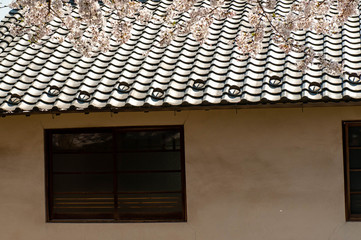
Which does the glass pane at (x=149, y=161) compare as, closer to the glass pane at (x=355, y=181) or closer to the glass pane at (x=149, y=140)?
the glass pane at (x=149, y=140)

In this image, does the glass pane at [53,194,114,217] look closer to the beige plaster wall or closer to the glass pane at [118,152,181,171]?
the beige plaster wall

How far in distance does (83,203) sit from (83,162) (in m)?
0.59

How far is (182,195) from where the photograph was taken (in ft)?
25.3

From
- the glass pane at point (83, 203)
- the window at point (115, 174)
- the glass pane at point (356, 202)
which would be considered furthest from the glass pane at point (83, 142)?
the glass pane at point (356, 202)

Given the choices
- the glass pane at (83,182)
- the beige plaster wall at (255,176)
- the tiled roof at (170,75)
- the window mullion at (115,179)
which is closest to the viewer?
the tiled roof at (170,75)

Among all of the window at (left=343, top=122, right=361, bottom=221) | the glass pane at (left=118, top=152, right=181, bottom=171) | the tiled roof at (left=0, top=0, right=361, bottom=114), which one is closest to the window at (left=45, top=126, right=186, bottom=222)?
the glass pane at (left=118, top=152, right=181, bottom=171)

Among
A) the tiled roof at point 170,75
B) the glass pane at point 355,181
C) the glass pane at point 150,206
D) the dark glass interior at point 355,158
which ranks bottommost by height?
the glass pane at point 150,206

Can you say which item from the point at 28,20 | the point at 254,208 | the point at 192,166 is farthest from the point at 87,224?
the point at 28,20

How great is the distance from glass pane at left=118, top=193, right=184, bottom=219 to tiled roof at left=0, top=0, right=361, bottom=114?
4.89ft

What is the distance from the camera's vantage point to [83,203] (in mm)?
8023

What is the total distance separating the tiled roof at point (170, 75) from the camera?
691 cm

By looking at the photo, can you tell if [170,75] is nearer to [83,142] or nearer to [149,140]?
[149,140]

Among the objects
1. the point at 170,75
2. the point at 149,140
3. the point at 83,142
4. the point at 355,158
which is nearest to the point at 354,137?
the point at 355,158

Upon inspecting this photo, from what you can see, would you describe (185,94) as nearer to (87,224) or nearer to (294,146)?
(294,146)
